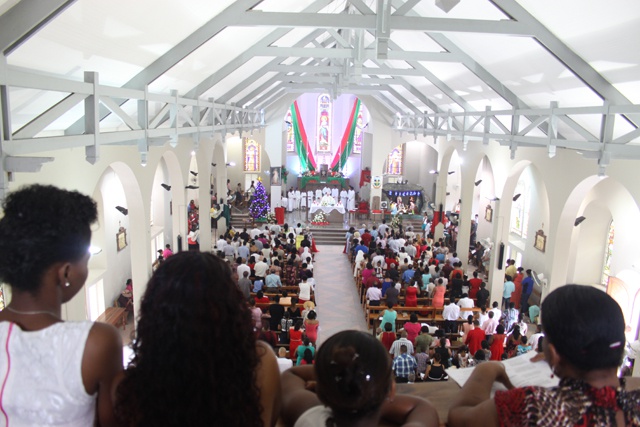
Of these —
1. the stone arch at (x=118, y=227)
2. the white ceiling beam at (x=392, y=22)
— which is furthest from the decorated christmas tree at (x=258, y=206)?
the white ceiling beam at (x=392, y=22)

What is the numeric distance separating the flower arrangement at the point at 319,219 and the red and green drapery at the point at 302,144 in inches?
223

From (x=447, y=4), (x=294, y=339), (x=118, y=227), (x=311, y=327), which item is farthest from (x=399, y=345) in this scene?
(x=118, y=227)

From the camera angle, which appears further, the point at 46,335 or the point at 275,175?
the point at 275,175

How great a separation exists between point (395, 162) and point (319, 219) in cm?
762

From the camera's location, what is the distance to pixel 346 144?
81.8ft

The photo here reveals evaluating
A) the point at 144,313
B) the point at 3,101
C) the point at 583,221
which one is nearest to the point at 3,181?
the point at 3,101

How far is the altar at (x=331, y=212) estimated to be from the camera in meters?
20.0

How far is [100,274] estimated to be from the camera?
34.7 ft

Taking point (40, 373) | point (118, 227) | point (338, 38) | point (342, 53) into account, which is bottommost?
point (118, 227)

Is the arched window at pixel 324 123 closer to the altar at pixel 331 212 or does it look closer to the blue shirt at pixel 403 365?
the altar at pixel 331 212

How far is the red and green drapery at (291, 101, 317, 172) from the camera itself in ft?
77.4

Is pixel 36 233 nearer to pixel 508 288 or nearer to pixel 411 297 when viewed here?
pixel 411 297

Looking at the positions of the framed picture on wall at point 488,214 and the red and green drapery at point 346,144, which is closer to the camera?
the framed picture on wall at point 488,214

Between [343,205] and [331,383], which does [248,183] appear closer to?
[343,205]
